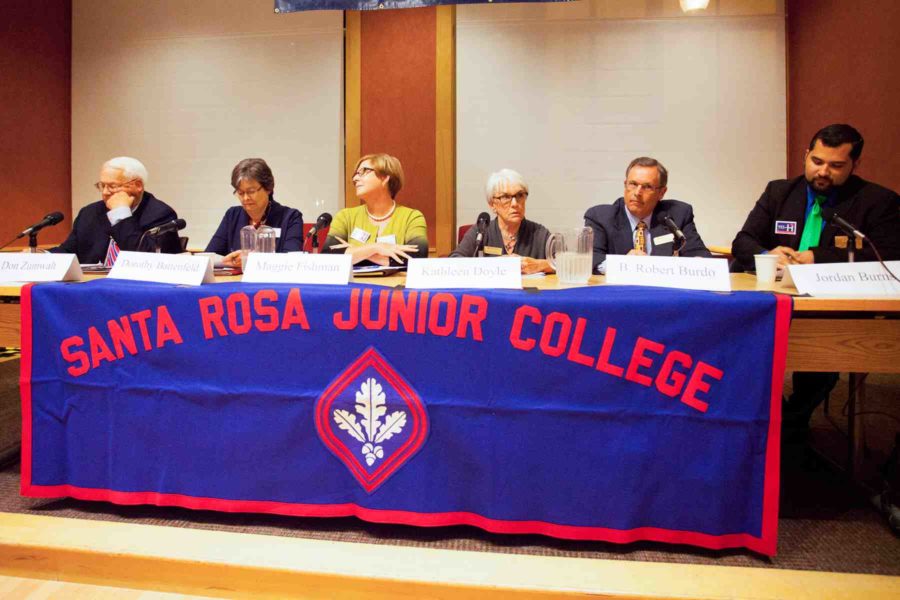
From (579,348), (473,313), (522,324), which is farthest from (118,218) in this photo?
(579,348)

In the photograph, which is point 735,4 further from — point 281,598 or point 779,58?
point 281,598

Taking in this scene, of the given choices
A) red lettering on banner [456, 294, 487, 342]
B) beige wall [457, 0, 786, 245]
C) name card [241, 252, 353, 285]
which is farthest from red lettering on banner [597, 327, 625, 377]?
beige wall [457, 0, 786, 245]

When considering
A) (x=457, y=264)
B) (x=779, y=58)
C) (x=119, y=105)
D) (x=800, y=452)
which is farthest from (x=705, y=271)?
(x=119, y=105)

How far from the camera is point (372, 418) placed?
4.62ft

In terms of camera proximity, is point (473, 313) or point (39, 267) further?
point (39, 267)

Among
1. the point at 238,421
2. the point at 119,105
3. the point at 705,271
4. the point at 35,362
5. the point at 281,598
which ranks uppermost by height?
the point at 119,105

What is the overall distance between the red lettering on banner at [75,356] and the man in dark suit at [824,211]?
2.16 metres

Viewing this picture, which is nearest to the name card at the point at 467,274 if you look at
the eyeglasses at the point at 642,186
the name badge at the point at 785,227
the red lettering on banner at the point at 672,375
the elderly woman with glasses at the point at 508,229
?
the red lettering on banner at the point at 672,375

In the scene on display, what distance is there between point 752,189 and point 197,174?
4201mm

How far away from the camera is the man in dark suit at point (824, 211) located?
6.55ft

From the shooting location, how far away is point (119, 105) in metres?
4.39

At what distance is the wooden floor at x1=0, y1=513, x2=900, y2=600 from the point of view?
1.20 m

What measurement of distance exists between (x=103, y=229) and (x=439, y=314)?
1915mm

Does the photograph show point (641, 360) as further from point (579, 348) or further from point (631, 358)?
point (579, 348)
